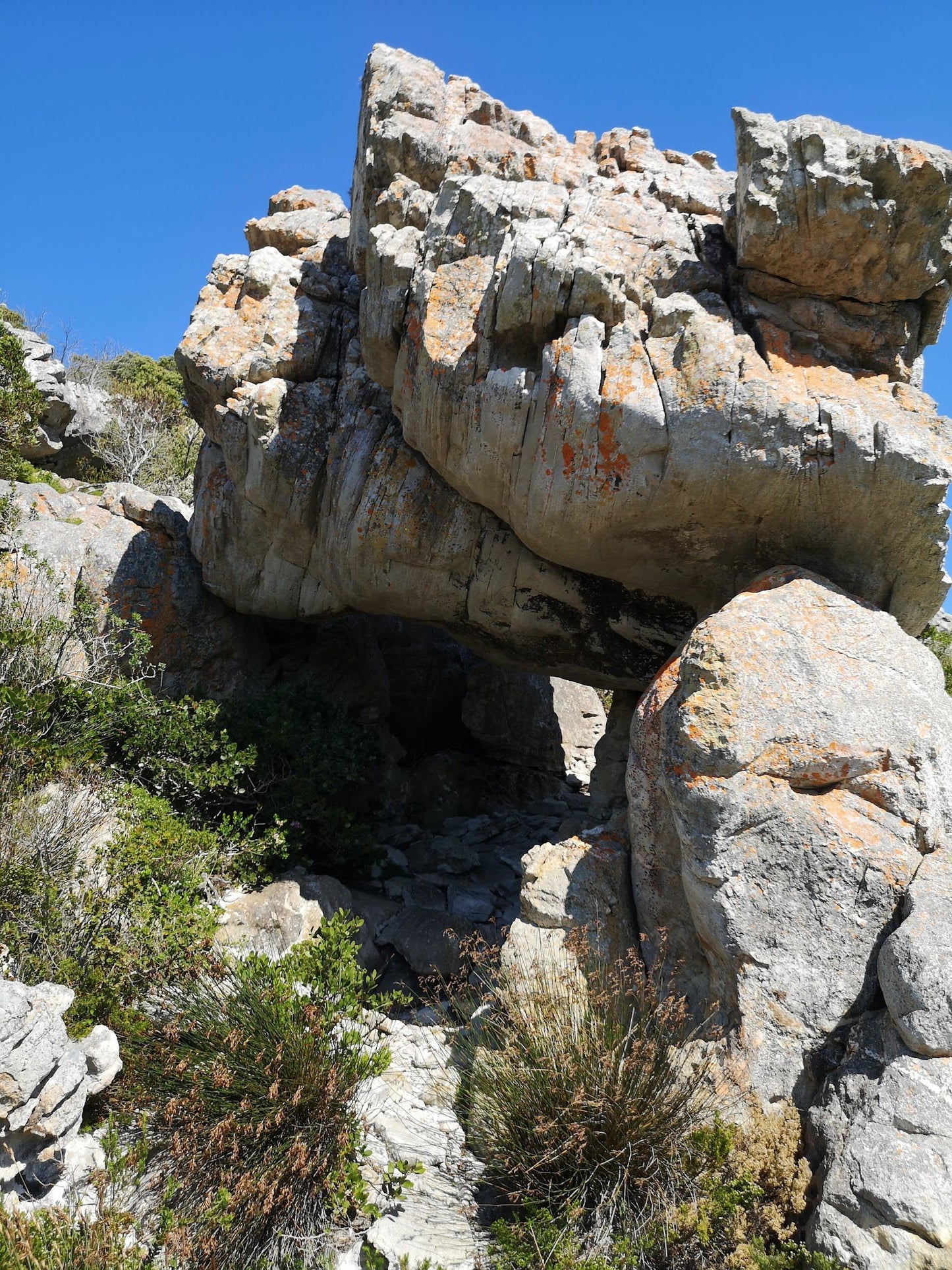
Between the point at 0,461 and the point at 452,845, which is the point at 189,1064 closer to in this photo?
the point at 452,845

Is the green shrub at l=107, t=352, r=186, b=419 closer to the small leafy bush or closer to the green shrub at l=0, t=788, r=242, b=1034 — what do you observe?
the small leafy bush

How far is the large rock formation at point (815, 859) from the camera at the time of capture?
4730 mm

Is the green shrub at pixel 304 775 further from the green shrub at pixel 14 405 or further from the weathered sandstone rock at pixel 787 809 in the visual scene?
the green shrub at pixel 14 405

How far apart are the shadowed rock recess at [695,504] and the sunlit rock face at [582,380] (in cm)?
3

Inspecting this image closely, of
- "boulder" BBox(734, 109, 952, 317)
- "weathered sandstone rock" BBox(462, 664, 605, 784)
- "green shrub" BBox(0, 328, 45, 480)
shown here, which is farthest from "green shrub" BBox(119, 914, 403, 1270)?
→ "green shrub" BBox(0, 328, 45, 480)

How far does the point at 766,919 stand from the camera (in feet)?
18.0

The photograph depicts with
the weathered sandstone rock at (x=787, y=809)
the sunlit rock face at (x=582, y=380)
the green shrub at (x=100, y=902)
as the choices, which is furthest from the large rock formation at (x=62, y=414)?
the weathered sandstone rock at (x=787, y=809)

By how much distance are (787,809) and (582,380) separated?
144 inches

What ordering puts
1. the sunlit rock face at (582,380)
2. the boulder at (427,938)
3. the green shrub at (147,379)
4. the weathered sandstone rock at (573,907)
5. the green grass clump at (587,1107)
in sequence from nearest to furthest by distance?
the green grass clump at (587,1107) → the weathered sandstone rock at (573,907) → the sunlit rock face at (582,380) → the boulder at (427,938) → the green shrub at (147,379)

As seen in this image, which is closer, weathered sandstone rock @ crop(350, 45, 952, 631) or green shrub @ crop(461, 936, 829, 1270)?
green shrub @ crop(461, 936, 829, 1270)

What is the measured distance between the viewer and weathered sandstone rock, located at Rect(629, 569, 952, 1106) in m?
5.36

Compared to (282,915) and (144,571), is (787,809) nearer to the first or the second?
(282,915)

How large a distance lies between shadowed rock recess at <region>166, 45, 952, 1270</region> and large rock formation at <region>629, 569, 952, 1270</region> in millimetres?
21

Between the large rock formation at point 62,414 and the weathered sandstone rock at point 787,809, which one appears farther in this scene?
the large rock formation at point 62,414
